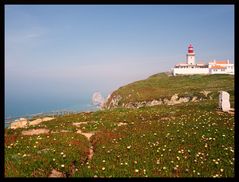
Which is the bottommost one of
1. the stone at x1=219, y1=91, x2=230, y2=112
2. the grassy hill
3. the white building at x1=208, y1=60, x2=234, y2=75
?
the grassy hill

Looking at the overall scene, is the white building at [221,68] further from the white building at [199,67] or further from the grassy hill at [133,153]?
the grassy hill at [133,153]

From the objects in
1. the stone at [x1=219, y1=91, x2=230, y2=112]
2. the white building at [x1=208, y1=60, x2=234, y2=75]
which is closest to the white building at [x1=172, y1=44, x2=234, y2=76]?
the white building at [x1=208, y1=60, x2=234, y2=75]

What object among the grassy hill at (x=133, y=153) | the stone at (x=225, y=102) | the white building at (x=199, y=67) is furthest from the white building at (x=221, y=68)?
the grassy hill at (x=133, y=153)

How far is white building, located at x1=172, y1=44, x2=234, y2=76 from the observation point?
169 meters

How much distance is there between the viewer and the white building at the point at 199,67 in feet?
554

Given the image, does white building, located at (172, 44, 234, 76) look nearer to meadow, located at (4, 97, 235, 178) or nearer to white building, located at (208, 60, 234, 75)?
white building, located at (208, 60, 234, 75)

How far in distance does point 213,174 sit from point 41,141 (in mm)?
11390

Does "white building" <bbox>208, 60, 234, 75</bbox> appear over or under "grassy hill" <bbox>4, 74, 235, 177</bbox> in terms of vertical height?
over

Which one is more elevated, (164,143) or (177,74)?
(177,74)

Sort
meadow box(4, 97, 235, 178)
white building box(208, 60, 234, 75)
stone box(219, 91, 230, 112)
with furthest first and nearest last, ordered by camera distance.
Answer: white building box(208, 60, 234, 75) < stone box(219, 91, 230, 112) < meadow box(4, 97, 235, 178)
